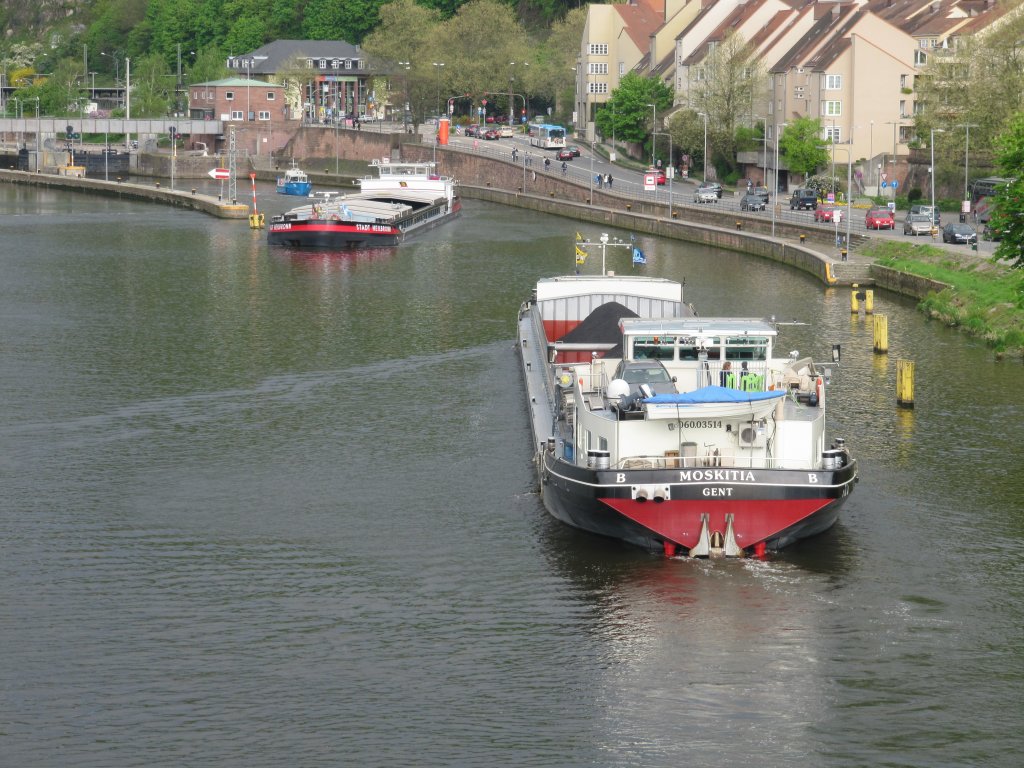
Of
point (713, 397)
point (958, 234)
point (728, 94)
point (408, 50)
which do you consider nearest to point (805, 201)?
point (958, 234)

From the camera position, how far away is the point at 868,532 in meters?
35.9

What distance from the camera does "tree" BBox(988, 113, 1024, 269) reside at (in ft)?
188

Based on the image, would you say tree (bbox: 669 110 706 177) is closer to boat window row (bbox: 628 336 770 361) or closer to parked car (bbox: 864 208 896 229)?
parked car (bbox: 864 208 896 229)

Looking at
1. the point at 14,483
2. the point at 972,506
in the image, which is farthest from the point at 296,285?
the point at 972,506

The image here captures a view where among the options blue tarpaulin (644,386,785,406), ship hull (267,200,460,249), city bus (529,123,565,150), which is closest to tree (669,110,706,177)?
city bus (529,123,565,150)

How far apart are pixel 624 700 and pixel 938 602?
7.84 meters

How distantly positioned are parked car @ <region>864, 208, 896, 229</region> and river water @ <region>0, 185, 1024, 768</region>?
33390 mm

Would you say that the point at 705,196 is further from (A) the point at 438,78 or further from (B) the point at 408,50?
(B) the point at 408,50

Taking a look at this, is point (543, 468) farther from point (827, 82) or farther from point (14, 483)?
point (827, 82)

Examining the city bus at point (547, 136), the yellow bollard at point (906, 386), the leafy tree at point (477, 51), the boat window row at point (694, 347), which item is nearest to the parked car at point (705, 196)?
the city bus at point (547, 136)

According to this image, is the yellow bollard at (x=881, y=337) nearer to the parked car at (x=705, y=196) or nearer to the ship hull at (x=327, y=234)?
the ship hull at (x=327, y=234)

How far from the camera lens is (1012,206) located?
57.4 metres

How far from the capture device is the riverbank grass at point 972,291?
58.6 m

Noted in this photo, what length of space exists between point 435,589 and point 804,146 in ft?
284
